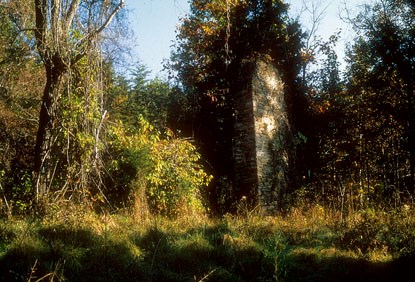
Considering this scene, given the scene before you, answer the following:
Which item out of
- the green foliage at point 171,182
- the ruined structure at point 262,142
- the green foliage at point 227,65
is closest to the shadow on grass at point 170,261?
the green foliage at point 171,182

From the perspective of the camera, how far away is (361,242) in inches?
219

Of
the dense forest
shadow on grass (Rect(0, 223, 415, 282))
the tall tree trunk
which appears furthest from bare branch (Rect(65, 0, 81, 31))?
shadow on grass (Rect(0, 223, 415, 282))

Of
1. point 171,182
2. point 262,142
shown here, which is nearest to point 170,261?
point 171,182

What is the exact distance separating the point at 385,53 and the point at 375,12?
176cm

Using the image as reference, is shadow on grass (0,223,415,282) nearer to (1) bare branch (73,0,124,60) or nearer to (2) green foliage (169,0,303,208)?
(1) bare branch (73,0,124,60)

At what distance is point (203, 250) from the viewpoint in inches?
209

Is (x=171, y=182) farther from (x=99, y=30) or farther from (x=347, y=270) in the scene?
(x=347, y=270)

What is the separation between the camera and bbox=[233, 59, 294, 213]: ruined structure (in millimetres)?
10305

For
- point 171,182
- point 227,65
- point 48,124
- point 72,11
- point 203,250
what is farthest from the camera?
point 227,65

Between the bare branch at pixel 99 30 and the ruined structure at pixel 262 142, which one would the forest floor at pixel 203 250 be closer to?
the bare branch at pixel 99 30

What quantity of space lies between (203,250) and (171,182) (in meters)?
4.06

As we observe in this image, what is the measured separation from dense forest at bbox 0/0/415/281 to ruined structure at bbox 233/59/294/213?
16.8 inches

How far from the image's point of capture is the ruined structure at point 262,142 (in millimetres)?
10305

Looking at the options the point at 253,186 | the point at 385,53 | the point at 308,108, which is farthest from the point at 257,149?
the point at 385,53
